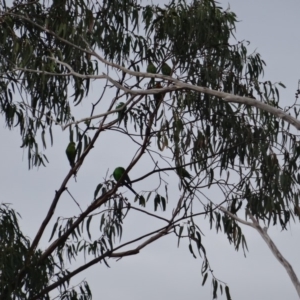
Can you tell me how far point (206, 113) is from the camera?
5.95 meters

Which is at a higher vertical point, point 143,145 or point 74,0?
point 74,0

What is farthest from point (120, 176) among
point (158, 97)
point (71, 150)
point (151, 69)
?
point (151, 69)

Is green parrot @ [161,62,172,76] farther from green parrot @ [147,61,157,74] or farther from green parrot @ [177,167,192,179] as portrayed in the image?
green parrot @ [177,167,192,179]

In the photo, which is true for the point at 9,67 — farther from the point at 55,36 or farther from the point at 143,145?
the point at 143,145

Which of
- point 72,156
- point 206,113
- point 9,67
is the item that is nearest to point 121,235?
point 72,156

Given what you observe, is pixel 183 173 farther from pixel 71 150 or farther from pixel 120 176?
pixel 71 150

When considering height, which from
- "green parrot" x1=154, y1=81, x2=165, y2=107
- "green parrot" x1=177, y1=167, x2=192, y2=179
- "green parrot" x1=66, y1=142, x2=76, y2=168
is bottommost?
"green parrot" x1=177, y1=167, x2=192, y2=179

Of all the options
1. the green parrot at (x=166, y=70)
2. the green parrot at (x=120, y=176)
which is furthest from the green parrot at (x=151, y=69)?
the green parrot at (x=120, y=176)

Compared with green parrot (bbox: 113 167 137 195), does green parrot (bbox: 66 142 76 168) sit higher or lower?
higher

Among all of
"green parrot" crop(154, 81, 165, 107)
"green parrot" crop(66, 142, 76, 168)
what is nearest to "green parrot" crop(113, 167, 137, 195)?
"green parrot" crop(66, 142, 76, 168)

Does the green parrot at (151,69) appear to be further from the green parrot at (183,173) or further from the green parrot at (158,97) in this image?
the green parrot at (183,173)

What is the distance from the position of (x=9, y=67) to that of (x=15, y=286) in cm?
146

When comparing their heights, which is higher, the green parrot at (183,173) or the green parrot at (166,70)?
the green parrot at (166,70)

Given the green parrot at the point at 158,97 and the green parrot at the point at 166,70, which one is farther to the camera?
the green parrot at the point at 166,70
